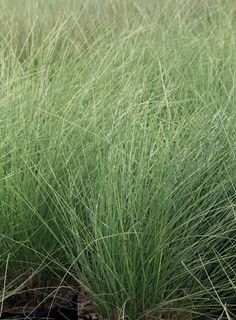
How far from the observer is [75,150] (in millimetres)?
1564

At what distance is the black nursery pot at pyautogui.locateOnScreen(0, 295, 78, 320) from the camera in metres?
1.42

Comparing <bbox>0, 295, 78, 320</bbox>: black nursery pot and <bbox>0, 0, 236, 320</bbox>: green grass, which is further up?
<bbox>0, 0, 236, 320</bbox>: green grass

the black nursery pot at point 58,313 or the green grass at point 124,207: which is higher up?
the green grass at point 124,207

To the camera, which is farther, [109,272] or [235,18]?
[235,18]

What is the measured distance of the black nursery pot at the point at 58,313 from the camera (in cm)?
142

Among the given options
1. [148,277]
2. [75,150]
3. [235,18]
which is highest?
[75,150]

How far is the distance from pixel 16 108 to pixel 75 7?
1935 millimetres

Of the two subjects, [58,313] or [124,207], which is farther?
[58,313]

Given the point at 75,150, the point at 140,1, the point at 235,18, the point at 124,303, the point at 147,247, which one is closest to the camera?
the point at 124,303

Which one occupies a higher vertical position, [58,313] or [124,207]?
[124,207]

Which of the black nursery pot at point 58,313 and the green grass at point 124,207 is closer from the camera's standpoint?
the green grass at point 124,207

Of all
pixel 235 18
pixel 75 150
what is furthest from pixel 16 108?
pixel 235 18

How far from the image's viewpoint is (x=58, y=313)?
1442 millimetres

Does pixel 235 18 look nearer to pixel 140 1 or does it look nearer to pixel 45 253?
pixel 140 1
